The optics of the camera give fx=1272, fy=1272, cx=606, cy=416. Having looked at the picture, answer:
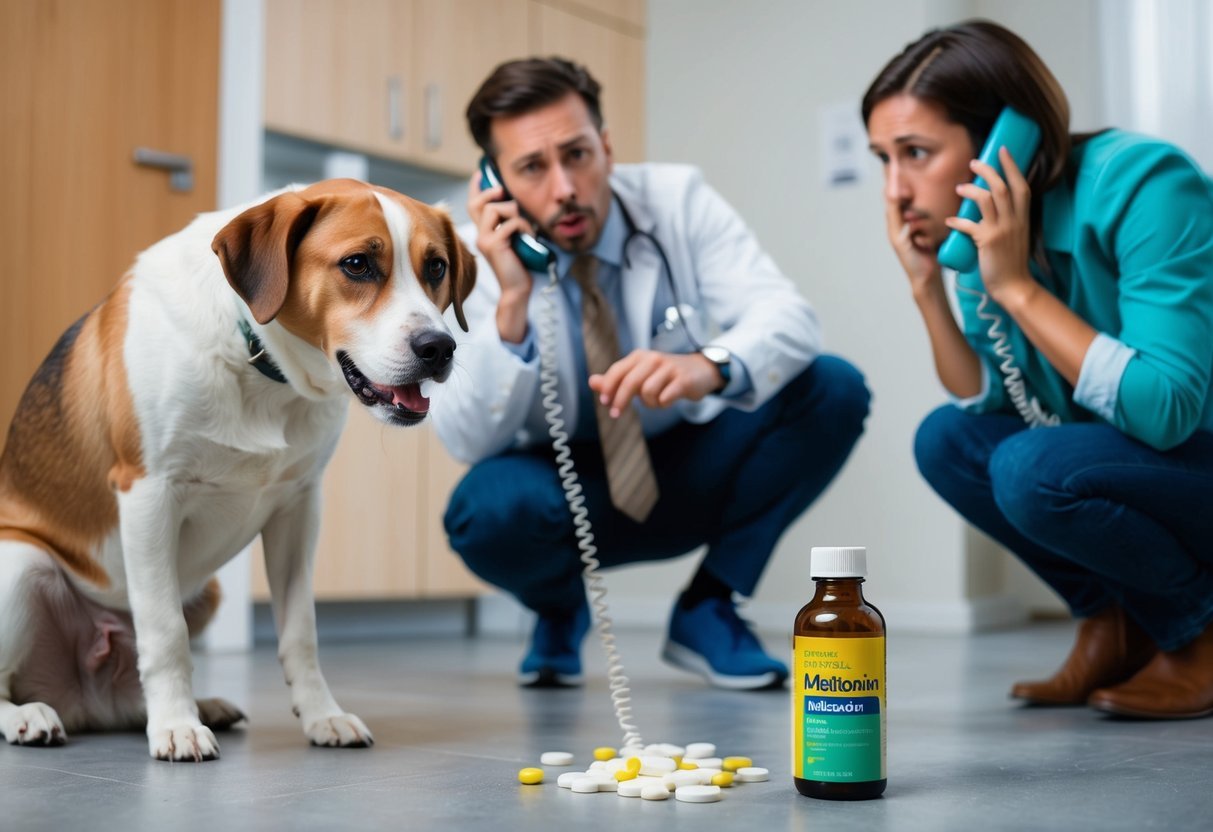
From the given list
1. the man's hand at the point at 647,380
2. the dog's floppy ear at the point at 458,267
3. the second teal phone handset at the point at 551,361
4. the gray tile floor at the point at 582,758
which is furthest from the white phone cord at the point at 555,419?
the dog's floppy ear at the point at 458,267

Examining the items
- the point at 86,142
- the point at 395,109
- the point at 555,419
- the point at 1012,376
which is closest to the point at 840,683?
the point at 1012,376

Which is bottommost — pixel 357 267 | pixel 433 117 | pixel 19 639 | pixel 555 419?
pixel 19 639

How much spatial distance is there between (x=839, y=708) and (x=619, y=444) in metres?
1.12

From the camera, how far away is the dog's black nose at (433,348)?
1.49 m

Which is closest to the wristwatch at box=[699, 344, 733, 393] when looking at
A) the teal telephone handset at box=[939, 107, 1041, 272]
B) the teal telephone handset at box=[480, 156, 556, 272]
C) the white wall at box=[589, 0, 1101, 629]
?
the teal telephone handset at box=[480, 156, 556, 272]

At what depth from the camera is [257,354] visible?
5.16 feet

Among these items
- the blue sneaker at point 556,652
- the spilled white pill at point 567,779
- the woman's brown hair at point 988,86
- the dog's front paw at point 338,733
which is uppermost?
the woman's brown hair at point 988,86

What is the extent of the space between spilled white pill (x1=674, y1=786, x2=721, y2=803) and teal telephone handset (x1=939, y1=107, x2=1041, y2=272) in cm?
97

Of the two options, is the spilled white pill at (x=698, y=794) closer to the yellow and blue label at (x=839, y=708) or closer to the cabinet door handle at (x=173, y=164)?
the yellow and blue label at (x=839, y=708)

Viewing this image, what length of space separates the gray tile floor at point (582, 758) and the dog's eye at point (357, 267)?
581 millimetres

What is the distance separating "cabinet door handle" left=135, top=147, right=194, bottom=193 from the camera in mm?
3248

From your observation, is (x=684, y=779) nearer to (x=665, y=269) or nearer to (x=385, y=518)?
(x=665, y=269)

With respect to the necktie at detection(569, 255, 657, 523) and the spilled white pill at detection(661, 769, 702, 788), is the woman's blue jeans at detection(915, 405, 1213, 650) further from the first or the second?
the spilled white pill at detection(661, 769, 702, 788)

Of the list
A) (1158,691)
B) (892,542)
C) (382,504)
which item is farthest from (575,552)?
(892,542)
